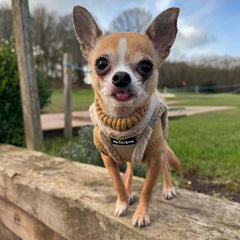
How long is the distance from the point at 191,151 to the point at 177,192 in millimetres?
1578

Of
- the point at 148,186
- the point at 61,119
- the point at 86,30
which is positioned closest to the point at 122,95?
the point at 86,30

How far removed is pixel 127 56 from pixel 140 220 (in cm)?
65

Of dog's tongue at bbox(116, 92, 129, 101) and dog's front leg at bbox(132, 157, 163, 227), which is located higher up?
dog's tongue at bbox(116, 92, 129, 101)

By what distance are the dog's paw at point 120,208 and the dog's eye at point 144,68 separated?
615 millimetres

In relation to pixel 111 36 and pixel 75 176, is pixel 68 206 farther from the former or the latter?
pixel 111 36

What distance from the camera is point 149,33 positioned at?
1.01m

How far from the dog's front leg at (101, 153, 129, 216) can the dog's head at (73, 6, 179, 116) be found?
31 cm

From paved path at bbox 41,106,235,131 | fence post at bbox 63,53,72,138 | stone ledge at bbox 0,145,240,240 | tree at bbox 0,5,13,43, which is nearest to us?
stone ledge at bbox 0,145,240,240

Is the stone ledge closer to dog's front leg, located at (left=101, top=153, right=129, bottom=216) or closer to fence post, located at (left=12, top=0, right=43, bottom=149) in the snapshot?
dog's front leg, located at (left=101, top=153, right=129, bottom=216)

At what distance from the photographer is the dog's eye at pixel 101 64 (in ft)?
2.96

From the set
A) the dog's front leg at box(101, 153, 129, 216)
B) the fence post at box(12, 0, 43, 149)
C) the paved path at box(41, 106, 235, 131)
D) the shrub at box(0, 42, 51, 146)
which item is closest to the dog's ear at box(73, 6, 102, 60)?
the dog's front leg at box(101, 153, 129, 216)

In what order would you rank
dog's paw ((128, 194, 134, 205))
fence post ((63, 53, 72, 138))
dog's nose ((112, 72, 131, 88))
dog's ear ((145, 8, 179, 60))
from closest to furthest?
dog's nose ((112, 72, 131, 88)) → dog's ear ((145, 8, 179, 60)) → dog's paw ((128, 194, 134, 205)) → fence post ((63, 53, 72, 138))

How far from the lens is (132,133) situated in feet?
3.39

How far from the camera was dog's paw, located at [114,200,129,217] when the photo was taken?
1.21m
